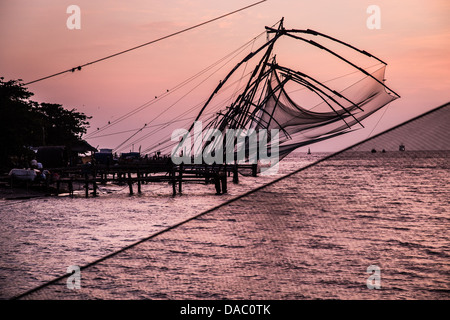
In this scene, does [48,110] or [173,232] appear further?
[48,110]

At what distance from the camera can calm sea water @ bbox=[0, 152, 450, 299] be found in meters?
3.33

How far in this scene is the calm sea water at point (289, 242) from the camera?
333 cm

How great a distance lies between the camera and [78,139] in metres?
65.9

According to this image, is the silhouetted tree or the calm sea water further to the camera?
the silhouetted tree

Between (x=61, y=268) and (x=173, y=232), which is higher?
(x=173, y=232)

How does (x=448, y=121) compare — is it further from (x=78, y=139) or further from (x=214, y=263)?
(x=78, y=139)

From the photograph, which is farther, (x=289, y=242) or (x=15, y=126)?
(x=15, y=126)

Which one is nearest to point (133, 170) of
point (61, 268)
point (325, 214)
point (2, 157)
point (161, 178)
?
point (161, 178)

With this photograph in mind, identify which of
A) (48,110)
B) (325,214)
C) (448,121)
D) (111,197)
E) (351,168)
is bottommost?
(111,197)

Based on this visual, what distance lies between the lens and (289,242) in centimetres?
382

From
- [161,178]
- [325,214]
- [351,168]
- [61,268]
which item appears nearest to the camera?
[351,168]

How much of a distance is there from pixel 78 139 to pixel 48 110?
5922 mm

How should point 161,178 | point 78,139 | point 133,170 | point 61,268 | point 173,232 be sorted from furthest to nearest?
point 78,139
point 133,170
point 161,178
point 61,268
point 173,232

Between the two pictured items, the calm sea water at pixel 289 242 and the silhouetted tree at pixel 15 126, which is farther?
the silhouetted tree at pixel 15 126
